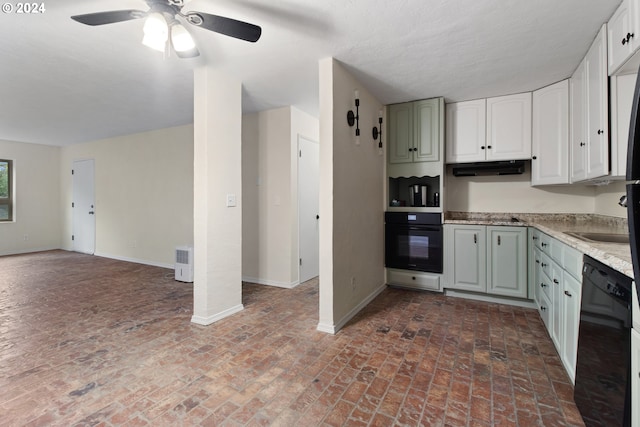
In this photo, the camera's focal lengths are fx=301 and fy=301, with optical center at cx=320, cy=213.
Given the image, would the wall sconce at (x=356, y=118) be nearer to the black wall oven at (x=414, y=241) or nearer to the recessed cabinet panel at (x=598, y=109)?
the black wall oven at (x=414, y=241)

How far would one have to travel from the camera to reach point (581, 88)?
2.52 m

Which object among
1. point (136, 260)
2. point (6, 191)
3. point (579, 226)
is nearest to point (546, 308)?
point (579, 226)

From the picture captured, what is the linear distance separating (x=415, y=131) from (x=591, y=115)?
1.64m

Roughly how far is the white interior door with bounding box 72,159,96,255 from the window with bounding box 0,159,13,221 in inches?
41.9

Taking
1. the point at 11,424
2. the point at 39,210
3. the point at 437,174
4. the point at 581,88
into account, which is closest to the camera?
the point at 11,424

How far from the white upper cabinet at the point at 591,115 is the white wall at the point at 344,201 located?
5.94ft

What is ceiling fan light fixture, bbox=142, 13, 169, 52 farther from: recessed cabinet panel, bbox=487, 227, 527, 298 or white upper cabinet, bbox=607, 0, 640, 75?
recessed cabinet panel, bbox=487, 227, 527, 298

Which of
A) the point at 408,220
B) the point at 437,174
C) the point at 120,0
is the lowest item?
the point at 408,220

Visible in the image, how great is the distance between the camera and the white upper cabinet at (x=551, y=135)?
9.77 feet

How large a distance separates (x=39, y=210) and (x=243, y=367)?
7.29 metres

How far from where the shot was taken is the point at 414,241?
3.65 metres

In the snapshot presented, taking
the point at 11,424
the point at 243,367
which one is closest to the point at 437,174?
the point at 243,367

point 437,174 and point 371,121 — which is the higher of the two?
point 371,121

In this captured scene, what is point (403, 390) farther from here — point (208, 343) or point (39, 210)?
point (39, 210)
